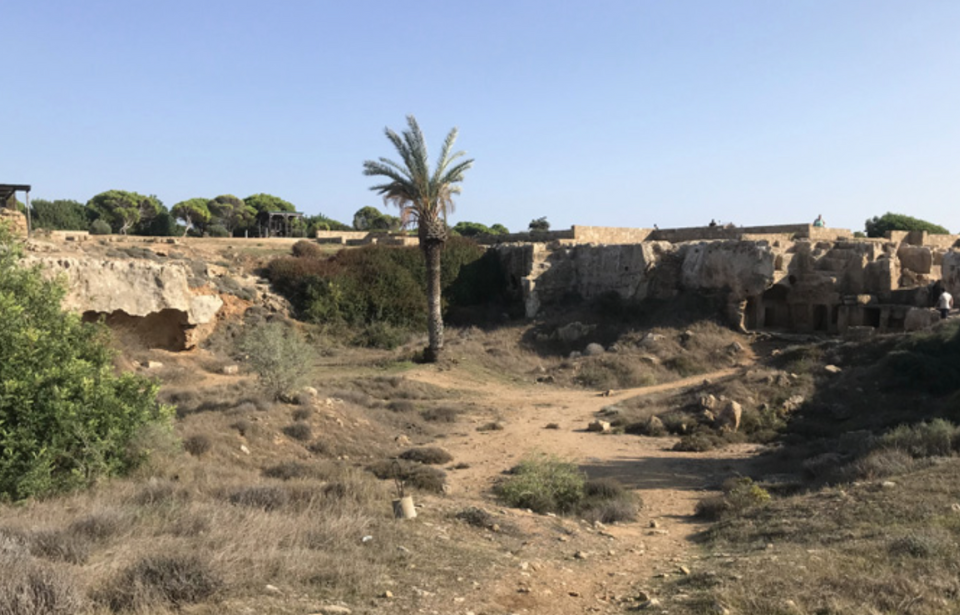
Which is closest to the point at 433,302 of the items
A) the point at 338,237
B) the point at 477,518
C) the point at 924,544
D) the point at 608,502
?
the point at 608,502

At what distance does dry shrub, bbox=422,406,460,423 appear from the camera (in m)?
15.9

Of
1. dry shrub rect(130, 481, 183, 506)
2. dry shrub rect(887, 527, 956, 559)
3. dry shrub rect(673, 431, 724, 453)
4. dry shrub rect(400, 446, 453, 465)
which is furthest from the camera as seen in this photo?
dry shrub rect(673, 431, 724, 453)

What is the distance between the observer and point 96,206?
5331cm

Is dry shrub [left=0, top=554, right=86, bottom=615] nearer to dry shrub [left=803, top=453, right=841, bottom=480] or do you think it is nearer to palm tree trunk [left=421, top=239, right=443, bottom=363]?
dry shrub [left=803, top=453, right=841, bottom=480]

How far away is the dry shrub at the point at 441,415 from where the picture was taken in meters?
15.9

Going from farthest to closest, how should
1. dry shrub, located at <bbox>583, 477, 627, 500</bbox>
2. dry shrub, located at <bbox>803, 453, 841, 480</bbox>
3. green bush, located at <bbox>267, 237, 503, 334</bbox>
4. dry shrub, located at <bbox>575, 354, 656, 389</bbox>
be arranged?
green bush, located at <bbox>267, 237, 503, 334</bbox>, dry shrub, located at <bbox>575, 354, 656, 389</bbox>, dry shrub, located at <bbox>803, 453, 841, 480</bbox>, dry shrub, located at <bbox>583, 477, 627, 500</bbox>

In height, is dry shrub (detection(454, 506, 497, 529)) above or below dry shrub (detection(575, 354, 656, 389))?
above

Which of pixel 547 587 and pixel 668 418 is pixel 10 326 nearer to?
pixel 547 587

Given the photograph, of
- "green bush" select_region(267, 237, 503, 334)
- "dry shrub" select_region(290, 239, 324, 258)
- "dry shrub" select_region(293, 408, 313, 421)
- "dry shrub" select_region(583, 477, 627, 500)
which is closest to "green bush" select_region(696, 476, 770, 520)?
Result: "dry shrub" select_region(583, 477, 627, 500)

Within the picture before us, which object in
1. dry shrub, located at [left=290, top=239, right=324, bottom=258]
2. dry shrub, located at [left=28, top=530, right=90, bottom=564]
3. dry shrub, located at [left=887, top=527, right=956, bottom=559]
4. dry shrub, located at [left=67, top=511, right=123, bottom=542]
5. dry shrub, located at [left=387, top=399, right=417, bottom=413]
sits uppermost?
dry shrub, located at [left=290, top=239, right=324, bottom=258]

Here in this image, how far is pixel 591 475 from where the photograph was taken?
1098cm

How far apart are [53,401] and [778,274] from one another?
21.9 m

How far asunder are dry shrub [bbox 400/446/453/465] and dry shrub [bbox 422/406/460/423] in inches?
127

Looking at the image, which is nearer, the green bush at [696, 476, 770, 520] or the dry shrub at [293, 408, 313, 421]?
the green bush at [696, 476, 770, 520]
